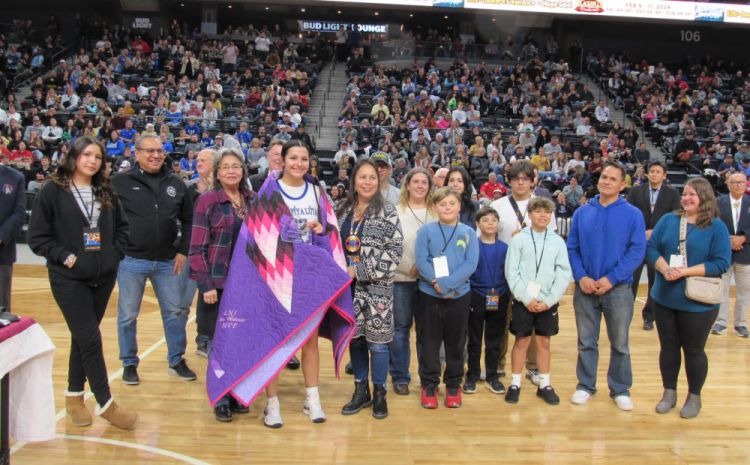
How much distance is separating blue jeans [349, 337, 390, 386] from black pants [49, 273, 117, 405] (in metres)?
1.46

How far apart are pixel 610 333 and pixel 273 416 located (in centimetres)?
224

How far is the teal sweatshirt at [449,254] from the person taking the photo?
447cm

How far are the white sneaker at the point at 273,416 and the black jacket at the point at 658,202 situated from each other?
4052 mm

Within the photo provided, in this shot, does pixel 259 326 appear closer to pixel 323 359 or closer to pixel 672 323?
pixel 323 359

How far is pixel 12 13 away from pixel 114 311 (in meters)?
20.0

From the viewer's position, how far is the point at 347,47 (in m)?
22.9

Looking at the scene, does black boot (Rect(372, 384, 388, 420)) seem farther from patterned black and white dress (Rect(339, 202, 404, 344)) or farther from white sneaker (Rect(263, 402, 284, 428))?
white sneaker (Rect(263, 402, 284, 428))

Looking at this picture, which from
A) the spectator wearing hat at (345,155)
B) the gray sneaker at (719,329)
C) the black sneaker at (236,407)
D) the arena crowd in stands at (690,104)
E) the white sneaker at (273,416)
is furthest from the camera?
the arena crowd in stands at (690,104)

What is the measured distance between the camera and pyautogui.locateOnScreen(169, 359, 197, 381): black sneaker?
5.05m

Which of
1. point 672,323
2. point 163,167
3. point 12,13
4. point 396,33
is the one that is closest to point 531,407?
point 672,323

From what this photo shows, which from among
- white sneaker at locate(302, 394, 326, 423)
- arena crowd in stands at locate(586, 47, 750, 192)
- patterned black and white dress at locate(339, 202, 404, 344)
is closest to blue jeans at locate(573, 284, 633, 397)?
patterned black and white dress at locate(339, 202, 404, 344)

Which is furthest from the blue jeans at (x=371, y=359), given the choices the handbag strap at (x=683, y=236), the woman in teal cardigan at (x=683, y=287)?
the handbag strap at (x=683, y=236)

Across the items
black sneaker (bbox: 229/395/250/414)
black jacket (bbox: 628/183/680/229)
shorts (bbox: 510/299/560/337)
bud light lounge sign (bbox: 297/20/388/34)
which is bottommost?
black sneaker (bbox: 229/395/250/414)

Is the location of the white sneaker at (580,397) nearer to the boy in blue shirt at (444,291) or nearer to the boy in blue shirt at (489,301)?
the boy in blue shirt at (489,301)
